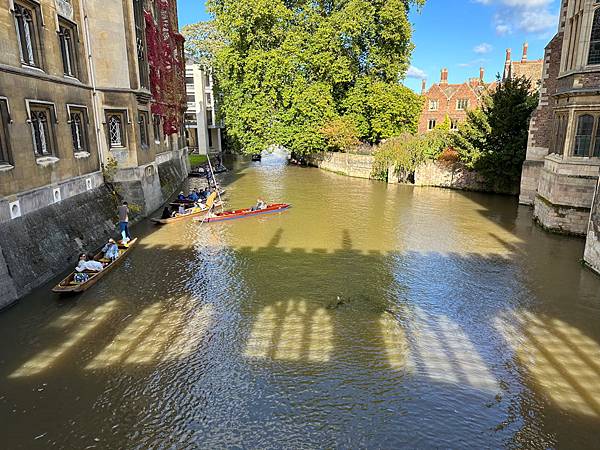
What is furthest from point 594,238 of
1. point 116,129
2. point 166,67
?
point 166,67

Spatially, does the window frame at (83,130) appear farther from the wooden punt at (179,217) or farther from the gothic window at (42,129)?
the wooden punt at (179,217)

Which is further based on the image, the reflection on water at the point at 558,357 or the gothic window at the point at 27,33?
the gothic window at the point at 27,33

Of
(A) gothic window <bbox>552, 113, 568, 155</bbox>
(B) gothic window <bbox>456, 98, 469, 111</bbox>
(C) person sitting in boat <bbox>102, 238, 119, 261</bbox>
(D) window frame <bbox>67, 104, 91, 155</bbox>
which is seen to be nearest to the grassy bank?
(D) window frame <bbox>67, 104, 91, 155</bbox>

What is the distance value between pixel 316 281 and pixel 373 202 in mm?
13458

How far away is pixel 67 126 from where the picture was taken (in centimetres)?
1484

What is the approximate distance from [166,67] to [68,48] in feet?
38.7

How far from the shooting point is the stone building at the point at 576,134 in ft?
50.7

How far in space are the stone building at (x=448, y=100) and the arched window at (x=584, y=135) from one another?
35814mm

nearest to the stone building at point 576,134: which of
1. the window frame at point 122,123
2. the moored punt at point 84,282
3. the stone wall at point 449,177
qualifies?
the stone wall at point 449,177

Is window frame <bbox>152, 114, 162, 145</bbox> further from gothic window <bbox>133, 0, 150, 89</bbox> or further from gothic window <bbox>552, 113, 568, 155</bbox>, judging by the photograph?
gothic window <bbox>552, 113, 568, 155</bbox>

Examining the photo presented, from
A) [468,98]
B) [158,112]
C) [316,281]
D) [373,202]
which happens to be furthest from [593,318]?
[468,98]

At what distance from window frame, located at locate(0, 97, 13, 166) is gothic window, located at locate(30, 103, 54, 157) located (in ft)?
4.09

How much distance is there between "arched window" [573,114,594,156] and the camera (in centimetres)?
1591

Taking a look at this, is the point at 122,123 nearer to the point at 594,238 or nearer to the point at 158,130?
the point at 158,130
